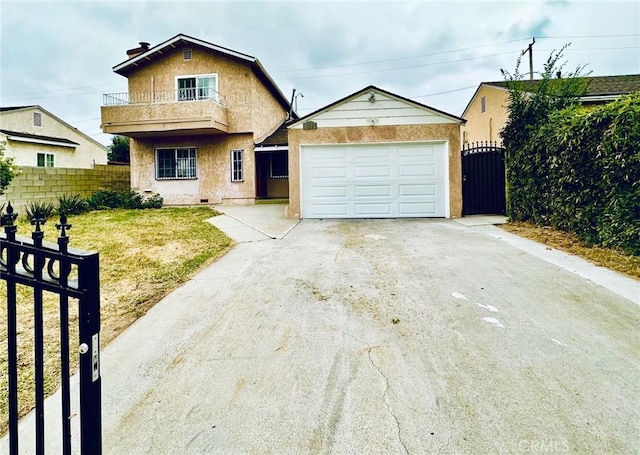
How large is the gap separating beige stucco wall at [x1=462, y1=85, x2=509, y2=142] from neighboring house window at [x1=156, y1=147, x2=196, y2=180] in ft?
46.8

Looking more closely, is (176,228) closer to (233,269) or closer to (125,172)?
(233,269)

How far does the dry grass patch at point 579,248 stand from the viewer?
17.7 feet

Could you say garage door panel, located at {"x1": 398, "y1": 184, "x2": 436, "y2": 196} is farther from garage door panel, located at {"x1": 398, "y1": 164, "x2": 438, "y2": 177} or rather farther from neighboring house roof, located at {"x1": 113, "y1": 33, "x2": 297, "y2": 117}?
neighboring house roof, located at {"x1": 113, "y1": 33, "x2": 297, "y2": 117}

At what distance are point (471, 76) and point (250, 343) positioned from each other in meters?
33.2

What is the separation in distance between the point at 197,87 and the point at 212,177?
383 centimetres

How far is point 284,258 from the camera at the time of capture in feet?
21.5

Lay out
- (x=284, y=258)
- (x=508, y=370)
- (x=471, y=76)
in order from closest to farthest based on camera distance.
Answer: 1. (x=508, y=370)
2. (x=284, y=258)
3. (x=471, y=76)

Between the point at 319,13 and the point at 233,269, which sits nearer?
the point at 233,269

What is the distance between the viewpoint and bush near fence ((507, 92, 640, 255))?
567 cm

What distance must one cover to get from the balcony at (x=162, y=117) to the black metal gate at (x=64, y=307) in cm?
1343

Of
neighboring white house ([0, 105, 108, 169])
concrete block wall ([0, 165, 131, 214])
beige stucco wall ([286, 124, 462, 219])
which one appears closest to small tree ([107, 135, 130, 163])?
neighboring white house ([0, 105, 108, 169])

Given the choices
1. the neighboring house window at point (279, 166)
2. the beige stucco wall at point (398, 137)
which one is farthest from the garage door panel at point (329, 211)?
the neighboring house window at point (279, 166)

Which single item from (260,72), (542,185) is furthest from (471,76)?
(542,185)

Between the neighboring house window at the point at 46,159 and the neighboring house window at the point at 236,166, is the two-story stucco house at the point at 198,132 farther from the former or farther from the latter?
the neighboring house window at the point at 46,159
